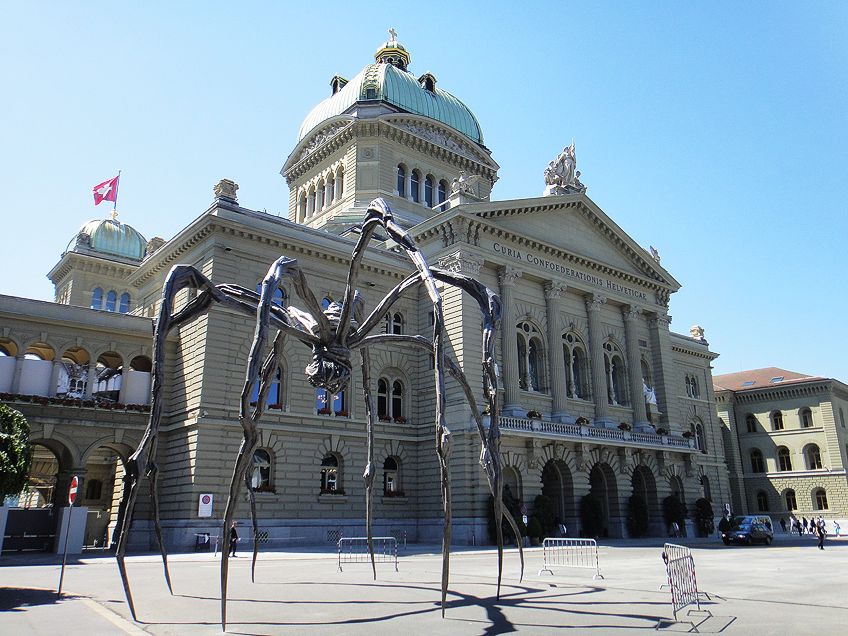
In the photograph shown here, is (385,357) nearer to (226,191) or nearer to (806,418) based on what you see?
(226,191)

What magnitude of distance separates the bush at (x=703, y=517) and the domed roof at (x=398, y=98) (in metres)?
31.0

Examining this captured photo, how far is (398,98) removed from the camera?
171 feet

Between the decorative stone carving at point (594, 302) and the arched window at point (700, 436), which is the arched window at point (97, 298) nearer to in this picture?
the decorative stone carving at point (594, 302)

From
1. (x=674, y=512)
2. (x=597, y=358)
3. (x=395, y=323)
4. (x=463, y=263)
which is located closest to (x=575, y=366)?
(x=597, y=358)

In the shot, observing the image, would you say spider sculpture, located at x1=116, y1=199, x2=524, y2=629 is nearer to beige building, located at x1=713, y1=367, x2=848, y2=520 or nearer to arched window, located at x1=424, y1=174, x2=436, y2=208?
arched window, located at x1=424, y1=174, x2=436, y2=208

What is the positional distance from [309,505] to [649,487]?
70.6 ft

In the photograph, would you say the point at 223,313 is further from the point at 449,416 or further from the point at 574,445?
the point at 574,445

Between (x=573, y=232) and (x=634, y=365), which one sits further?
(x=634, y=365)

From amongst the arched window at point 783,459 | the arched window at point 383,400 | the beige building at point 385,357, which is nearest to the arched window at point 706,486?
the beige building at point 385,357

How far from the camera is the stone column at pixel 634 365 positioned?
146 feet

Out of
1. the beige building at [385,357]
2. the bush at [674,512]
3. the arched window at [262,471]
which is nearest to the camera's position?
the beige building at [385,357]

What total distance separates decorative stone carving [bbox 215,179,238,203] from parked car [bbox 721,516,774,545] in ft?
95.5

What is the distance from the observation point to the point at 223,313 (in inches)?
1273

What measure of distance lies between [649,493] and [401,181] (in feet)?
85.7
